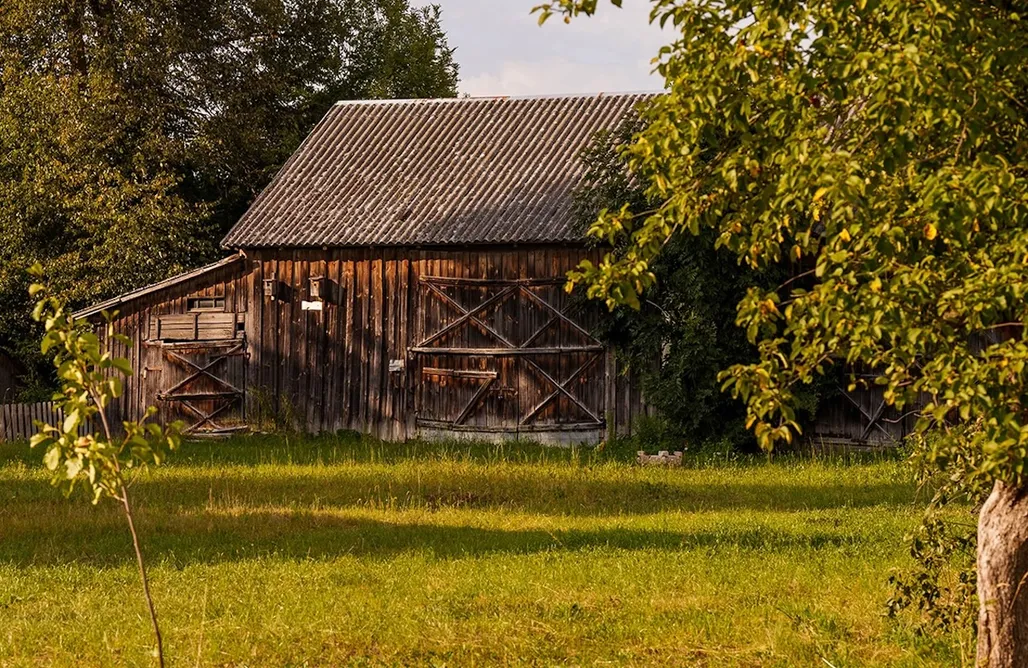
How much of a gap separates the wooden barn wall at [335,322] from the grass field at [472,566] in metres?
4.13

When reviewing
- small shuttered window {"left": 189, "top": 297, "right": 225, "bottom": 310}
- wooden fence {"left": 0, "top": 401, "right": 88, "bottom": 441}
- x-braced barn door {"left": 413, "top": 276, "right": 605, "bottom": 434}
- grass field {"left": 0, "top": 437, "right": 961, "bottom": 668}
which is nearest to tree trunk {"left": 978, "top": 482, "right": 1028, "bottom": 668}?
grass field {"left": 0, "top": 437, "right": 961, "bottom": 668}

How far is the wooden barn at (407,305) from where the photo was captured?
2131 centimetres

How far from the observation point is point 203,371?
77.5 ft

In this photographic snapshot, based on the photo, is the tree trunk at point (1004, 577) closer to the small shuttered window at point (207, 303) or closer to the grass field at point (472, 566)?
the grass field at point (472, 566)

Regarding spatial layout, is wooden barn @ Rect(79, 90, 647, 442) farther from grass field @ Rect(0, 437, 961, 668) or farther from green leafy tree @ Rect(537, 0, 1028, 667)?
green leafy tree @ Rect(537, 0, 1028, 667)

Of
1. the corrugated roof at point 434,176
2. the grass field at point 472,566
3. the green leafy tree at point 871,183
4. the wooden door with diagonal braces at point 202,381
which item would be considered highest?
the corrugated roof at point 434,176

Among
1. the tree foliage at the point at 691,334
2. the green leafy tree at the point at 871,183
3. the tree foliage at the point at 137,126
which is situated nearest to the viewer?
the green leafy tree at the point at 871,183

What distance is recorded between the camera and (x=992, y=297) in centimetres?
496

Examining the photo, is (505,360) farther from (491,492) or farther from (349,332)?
(491,492)

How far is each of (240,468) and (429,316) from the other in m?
4.92

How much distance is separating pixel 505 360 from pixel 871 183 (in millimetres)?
16550

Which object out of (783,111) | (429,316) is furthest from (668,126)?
(429,316)

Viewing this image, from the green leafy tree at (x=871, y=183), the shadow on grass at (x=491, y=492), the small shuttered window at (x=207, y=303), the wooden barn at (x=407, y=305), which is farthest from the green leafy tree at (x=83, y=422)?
the small shuttered window at (x=207, y=303)

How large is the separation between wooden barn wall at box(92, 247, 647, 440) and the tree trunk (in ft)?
49.1
